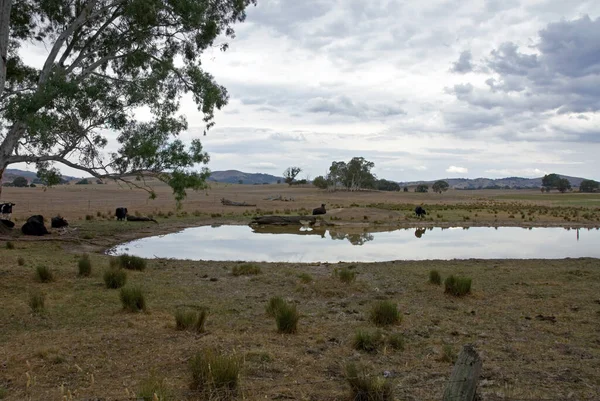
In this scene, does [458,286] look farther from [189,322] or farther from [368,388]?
[368,388]

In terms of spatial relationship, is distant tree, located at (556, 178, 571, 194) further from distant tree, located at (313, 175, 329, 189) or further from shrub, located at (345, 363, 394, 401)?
shrub, located at (345, 363, 394, 401)

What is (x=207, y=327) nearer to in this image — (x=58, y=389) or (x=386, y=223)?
(x=58, y=389)

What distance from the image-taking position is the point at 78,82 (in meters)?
12.5

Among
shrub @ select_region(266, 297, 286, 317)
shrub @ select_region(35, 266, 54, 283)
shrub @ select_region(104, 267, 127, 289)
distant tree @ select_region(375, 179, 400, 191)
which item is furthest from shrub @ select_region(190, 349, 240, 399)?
distant tree @ select_region(375, 179, 400, 191)

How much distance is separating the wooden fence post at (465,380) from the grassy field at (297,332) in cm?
137

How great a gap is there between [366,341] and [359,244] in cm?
1792

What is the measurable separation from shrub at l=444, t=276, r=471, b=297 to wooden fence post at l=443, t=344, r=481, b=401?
7168 mm

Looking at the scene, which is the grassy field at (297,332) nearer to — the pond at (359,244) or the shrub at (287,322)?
the shrub at (287,322)

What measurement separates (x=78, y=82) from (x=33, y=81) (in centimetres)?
596

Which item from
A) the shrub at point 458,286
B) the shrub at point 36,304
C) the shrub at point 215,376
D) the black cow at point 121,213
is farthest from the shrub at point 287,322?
the black cow at point 121,213

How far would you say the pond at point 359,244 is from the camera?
67.2 ft

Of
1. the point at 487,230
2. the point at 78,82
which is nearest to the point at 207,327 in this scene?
the point at 78,82

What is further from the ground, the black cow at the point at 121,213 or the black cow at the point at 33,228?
the black cow at the point at 121,213

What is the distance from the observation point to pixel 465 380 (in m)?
4.28
